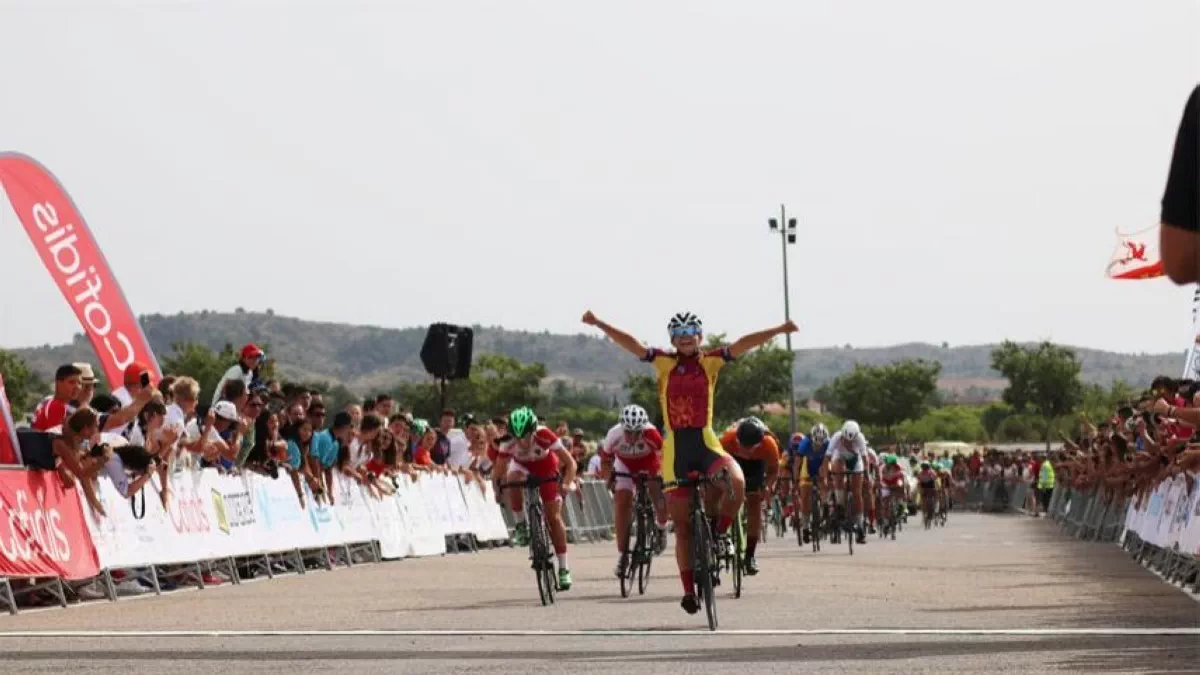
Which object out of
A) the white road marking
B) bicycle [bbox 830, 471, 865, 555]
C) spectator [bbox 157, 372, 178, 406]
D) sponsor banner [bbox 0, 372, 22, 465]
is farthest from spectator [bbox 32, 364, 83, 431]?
bicycle [bbox 830, 471, 865, 555]

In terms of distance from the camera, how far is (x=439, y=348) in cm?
3691

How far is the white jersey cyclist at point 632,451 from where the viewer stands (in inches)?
866

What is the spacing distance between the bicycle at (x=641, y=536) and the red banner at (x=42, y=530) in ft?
15.2

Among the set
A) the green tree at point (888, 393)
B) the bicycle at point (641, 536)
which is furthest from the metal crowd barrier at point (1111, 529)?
the green tree at point (888, 393)

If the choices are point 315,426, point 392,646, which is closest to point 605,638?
point 392,646

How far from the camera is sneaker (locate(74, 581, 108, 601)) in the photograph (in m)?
20.8

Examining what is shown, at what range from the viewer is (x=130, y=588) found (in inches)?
859

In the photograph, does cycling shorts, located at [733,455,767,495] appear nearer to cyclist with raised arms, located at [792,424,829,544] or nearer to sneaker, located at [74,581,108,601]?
sneaker, located at [74,581,108,601]

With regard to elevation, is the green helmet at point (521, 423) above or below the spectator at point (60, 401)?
below

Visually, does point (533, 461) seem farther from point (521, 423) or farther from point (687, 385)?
point (687, 385)

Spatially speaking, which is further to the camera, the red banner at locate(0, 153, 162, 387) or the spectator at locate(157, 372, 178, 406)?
the red banner at locate(0, 153, 162, 387)

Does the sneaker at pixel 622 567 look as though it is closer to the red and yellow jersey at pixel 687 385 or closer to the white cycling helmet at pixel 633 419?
the white cycling helmet at pixel 633 419

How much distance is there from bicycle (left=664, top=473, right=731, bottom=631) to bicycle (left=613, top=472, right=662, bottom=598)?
13.0ft

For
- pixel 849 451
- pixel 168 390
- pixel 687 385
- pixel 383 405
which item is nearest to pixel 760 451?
pixel 168 390
